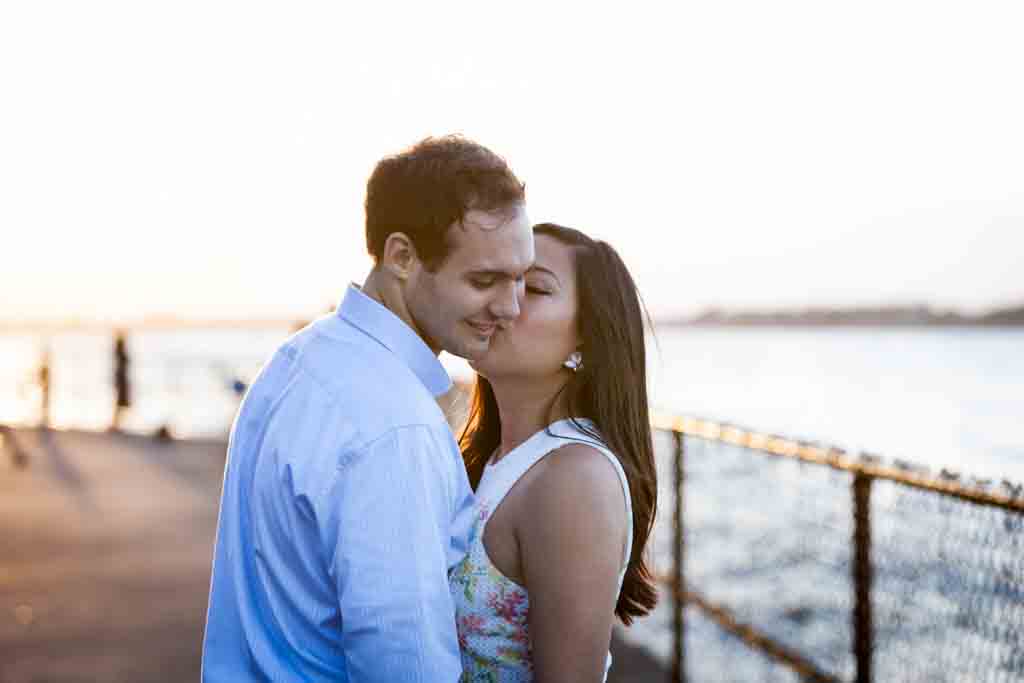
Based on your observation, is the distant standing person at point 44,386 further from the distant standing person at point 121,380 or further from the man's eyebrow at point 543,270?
the man's eyebrow at point 543,270

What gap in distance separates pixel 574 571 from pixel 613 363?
602 mm

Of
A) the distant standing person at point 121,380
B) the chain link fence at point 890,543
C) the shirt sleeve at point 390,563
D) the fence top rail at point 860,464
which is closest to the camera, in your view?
the shirt sleeve at point 390,563

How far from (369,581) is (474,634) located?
2.45 ft

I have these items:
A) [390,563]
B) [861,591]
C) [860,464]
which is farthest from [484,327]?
[861,591]

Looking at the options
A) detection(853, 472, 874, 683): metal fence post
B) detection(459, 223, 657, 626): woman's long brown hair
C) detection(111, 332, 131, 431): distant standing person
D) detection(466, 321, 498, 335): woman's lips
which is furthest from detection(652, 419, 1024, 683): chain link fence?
detection(111, 332, 131, 431): distant standing person

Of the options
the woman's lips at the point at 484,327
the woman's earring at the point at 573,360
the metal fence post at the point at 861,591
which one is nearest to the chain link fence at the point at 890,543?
the metal fence post at the point at 861,591

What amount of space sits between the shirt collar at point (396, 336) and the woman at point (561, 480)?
1.48 ft

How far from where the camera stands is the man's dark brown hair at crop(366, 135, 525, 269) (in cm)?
188

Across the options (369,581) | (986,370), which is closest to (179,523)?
(369,581)

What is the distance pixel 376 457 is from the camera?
164 centimetres

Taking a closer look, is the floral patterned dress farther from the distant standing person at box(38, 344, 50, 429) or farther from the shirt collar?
the distant standing person at box(38, 344, 50, 429)

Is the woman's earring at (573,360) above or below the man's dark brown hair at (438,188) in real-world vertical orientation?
below

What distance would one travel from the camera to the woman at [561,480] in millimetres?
2084

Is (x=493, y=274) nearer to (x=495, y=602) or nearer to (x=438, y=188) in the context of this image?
(x=438, y=188)
